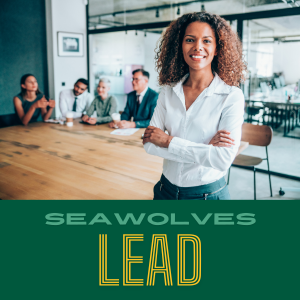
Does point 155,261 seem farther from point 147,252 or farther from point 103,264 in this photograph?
point 103,264

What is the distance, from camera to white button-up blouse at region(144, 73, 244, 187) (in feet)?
3.73

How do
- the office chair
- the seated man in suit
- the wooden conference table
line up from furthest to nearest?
the seated man in suit
the office chair
the wooden conference table

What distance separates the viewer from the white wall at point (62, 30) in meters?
5.54

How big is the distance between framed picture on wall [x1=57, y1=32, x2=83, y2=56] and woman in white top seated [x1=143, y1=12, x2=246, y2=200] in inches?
194

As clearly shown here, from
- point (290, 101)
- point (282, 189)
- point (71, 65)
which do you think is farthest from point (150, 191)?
point (71, 65)

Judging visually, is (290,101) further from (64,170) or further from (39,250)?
(39,250)

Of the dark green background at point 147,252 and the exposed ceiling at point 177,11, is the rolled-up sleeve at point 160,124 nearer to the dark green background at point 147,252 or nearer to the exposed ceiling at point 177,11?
the dark green background at point 147,252

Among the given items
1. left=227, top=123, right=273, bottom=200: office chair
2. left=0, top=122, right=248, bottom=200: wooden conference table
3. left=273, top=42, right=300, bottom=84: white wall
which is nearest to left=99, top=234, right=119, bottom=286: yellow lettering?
left=0, top=122, right=248, bottom=200: wooden conference table

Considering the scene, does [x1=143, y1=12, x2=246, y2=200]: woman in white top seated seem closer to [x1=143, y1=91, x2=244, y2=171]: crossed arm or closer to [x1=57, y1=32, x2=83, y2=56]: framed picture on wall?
[x1=143, y1=91, x2=244, y2=171]: crossed arm

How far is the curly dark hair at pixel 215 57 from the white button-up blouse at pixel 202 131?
0.22 feet

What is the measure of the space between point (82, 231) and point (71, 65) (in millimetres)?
5387

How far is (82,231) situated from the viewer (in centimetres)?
108

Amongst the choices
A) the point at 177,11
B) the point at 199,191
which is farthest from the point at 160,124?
the point at 177,11

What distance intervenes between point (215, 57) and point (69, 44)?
5180 mm
